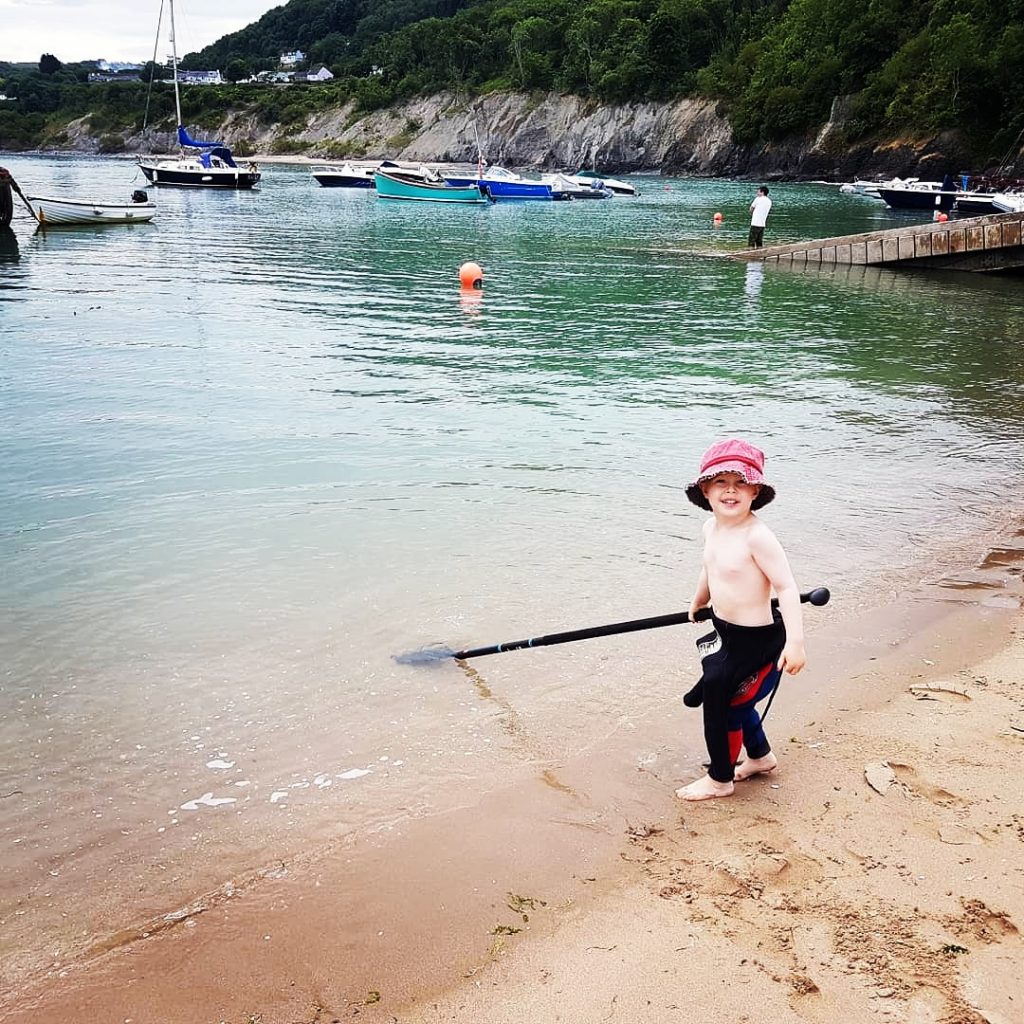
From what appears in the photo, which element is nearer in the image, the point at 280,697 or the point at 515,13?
the point at 280,697

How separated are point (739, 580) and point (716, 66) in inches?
4746

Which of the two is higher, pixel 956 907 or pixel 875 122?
pixel 875 122

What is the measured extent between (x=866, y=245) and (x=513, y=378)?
17.2m

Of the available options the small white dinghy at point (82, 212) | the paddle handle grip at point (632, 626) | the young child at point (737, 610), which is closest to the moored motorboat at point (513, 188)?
the small white dinghy at point (82, 212)

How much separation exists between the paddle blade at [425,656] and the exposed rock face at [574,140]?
80086 millimetres

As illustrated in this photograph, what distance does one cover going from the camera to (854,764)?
4355 millimetres

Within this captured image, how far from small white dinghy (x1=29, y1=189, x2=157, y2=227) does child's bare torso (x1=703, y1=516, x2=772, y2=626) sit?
1513 inches

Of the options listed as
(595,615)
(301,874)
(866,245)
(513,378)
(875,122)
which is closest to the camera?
(301,874)

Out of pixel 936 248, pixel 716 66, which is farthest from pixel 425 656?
pixel 716 66

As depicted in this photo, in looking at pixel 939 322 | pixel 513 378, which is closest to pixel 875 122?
pixel 939 322

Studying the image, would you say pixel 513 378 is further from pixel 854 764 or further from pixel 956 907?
pixel 956 907

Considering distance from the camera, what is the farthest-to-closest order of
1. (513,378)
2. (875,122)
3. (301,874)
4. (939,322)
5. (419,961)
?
1. (875,122)
2. (939,322)
3. (513,378)
4. (301,874)
5. (419,961)

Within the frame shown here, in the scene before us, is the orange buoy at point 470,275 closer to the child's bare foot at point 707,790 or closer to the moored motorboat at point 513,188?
the child's bare foot at point 707,790

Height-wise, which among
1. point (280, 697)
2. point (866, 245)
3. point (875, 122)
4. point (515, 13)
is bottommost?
point (280, 697)
